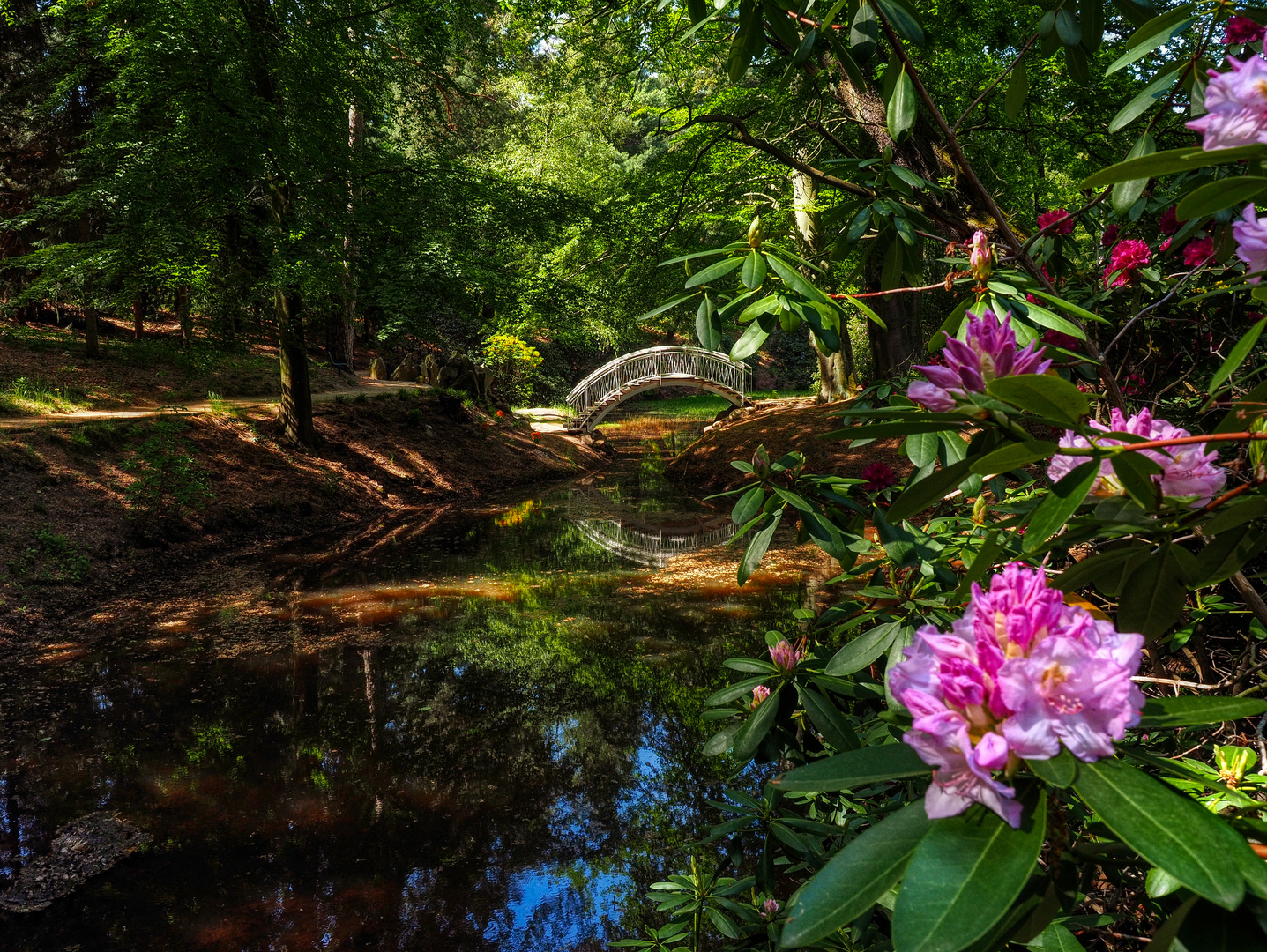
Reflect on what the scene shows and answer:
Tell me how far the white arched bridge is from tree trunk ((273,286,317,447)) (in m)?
8.77

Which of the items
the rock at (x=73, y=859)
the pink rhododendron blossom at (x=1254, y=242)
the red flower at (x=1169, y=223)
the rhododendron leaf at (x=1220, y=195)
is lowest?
the rock at (x=73, y=859)

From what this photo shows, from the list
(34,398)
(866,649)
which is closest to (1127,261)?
(866,649)

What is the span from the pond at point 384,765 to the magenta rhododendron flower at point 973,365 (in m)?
2.90

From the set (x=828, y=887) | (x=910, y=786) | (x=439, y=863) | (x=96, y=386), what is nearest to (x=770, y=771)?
(x=439, y=863)

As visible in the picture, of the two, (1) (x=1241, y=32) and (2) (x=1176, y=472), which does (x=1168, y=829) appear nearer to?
(2) (x=1176, y=472)

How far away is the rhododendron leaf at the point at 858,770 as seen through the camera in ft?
2.10

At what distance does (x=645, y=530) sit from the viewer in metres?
10.8

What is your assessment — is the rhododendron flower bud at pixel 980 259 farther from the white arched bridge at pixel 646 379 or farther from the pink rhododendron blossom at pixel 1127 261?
the white arched bridge at pixel 646 379

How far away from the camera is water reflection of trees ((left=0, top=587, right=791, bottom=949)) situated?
304cm

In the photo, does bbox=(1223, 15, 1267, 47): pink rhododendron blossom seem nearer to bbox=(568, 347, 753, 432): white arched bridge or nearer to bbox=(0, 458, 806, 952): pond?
bbox=(0, 458, 806, 952): pond

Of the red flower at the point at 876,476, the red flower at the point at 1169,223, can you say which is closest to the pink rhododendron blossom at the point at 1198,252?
the red flower at the point at 1169,223

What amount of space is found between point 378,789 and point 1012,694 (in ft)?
13.3

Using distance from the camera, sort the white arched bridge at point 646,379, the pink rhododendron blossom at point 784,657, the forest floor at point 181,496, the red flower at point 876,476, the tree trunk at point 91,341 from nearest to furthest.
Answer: the pink rhododendron blossom at point 784,657, the red flower at point 876,476, the forest floor at point 181,496, the tree trunk at point 91,341, the white arched bridge at point 646,379

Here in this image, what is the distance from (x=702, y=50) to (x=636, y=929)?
10.4 metres
